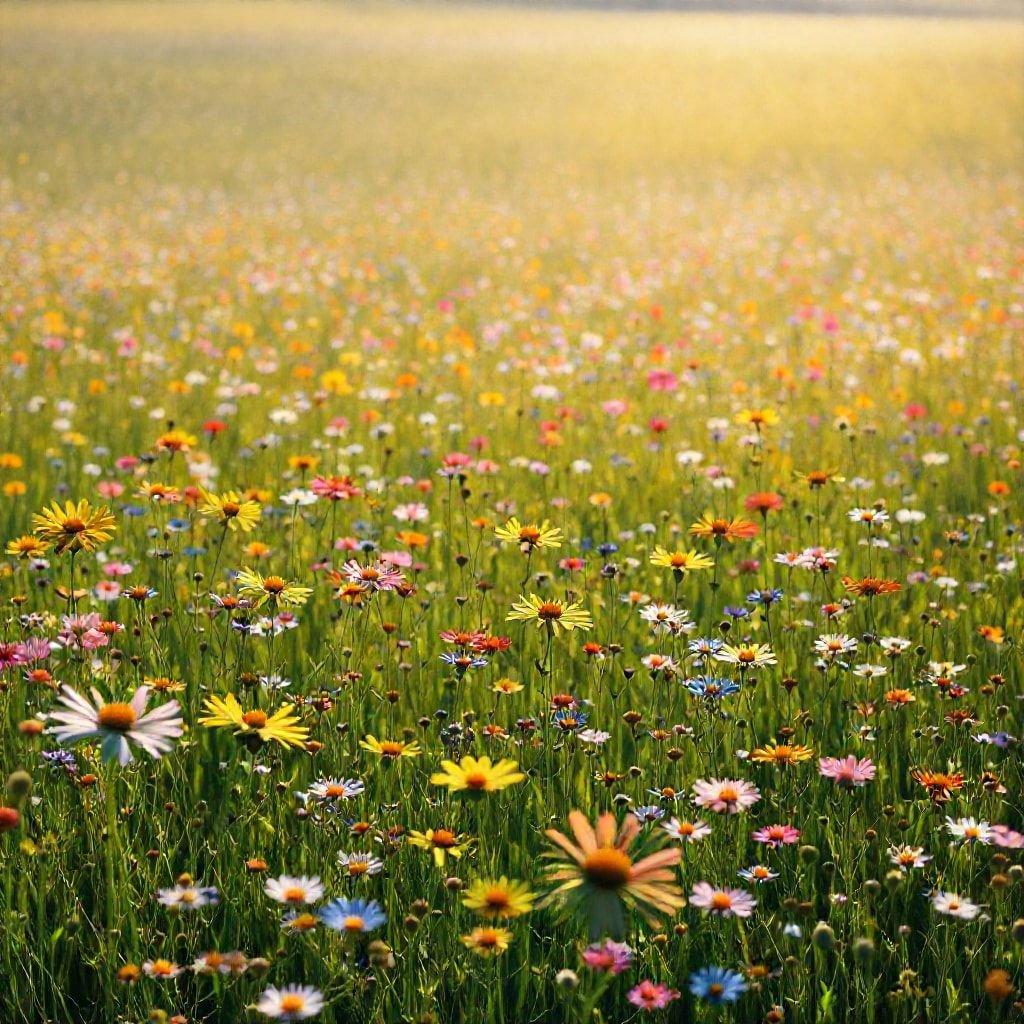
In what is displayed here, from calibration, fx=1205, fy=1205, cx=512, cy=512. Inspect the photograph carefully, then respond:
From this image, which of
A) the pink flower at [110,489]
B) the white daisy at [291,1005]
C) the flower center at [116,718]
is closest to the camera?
the white daisy at [291,1005]

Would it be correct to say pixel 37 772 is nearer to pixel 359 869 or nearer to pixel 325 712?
pixel 325 712

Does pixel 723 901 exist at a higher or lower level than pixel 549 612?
lower

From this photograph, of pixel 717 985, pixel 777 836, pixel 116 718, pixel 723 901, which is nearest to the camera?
pixel 717 985

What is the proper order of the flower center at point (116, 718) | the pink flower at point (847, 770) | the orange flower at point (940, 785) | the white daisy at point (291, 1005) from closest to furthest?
1. the white daisy at point (291, 1005)
2. the flower center at point (116, 718)
3. the pink flower at point (847, 770)
4. the orange flower at point (940, 785)

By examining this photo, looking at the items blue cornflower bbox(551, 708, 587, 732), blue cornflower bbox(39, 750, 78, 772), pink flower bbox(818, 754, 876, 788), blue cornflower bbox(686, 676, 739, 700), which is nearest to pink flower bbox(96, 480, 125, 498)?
blue cornflower bbox(39, 750, 78, 772)

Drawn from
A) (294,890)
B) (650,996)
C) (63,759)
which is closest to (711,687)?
(650,996)

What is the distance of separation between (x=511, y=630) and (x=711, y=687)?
1.06 m

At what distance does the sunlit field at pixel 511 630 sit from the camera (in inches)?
84.0

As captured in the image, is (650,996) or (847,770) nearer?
A: (650,996)

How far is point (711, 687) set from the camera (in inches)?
102

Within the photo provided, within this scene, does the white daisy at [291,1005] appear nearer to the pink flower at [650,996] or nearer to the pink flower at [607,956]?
the pink flower at [607,956]

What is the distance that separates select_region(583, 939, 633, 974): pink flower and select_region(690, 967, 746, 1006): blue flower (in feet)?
0.38

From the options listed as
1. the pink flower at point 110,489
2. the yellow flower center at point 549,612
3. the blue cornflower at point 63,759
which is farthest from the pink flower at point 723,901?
the pink flower at point 110,489

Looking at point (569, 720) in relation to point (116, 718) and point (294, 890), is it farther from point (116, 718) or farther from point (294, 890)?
point (116, 718)
